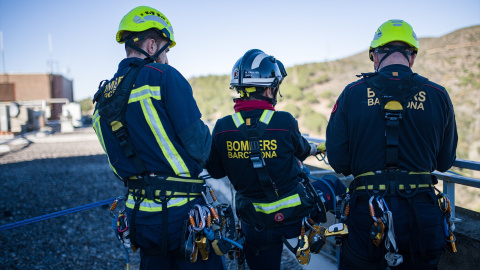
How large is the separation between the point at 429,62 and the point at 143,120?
133 feet

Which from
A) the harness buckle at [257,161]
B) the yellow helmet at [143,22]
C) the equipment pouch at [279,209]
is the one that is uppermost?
the yellow helmet at [143,22]

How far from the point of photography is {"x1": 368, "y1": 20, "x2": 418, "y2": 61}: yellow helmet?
2.58 m

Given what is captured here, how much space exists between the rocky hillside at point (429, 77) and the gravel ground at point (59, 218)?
411 inches

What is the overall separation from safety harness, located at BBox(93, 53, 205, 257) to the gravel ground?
2572 millimetres

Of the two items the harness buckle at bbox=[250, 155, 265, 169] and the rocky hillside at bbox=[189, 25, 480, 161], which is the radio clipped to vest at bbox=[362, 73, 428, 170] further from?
the rocky hillside at bbox=[189, 25, 480, 161]

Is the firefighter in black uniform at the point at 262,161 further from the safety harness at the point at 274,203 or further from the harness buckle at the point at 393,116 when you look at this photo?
the harness buckle at the point at 393,116

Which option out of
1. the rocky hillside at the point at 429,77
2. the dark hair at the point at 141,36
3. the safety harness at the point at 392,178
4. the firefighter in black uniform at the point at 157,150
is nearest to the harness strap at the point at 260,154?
the firefighter in black uniform at the point at 157,150

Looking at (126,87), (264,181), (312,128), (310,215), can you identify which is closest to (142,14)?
(126,87)

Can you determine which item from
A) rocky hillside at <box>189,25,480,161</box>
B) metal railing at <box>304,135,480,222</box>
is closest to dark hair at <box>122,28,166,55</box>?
metal railing at <box>304,135,480,222</box>

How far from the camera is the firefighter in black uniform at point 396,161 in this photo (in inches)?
90.7

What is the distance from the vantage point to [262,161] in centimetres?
266

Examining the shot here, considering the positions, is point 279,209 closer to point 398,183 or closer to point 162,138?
point 398,183

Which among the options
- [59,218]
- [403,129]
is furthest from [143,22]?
[59,218]

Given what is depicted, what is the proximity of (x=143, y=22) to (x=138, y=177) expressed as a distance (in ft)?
3.82
